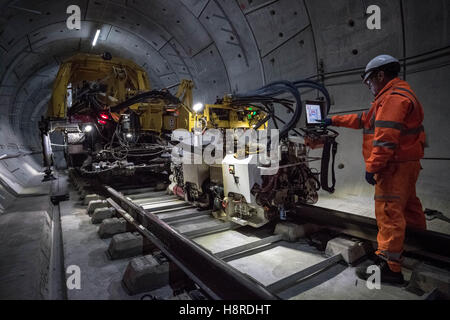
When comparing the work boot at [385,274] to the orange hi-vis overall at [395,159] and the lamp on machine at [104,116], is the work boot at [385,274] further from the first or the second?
the lamp on machine at [104,116]

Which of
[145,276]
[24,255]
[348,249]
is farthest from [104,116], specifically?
[348,249]

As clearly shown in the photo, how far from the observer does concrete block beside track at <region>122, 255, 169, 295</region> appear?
87.7 inches

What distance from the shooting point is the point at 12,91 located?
11461 millimetres

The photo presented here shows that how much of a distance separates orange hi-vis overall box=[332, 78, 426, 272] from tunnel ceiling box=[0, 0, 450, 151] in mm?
3465

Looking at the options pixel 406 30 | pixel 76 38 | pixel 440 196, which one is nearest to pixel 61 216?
pixel 440 196

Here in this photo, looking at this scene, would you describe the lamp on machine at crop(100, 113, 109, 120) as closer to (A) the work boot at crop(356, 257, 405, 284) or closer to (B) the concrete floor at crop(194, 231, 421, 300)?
(B) the concrete floor at crop(194, 231, 421, 300)

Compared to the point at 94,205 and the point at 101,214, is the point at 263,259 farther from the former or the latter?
the point at 94,205

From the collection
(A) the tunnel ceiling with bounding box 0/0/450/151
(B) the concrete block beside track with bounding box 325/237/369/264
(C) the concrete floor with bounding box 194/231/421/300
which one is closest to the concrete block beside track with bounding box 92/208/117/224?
(C) the concrete floor with bounding box 194/231/421/300

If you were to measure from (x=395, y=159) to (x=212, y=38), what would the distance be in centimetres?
914

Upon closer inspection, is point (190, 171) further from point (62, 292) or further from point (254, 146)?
point (62, 292)

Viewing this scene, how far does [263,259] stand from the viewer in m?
3.04

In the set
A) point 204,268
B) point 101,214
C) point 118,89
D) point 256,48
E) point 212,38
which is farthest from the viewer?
point 212,38

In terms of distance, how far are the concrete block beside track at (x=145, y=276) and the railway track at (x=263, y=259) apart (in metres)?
0.09
